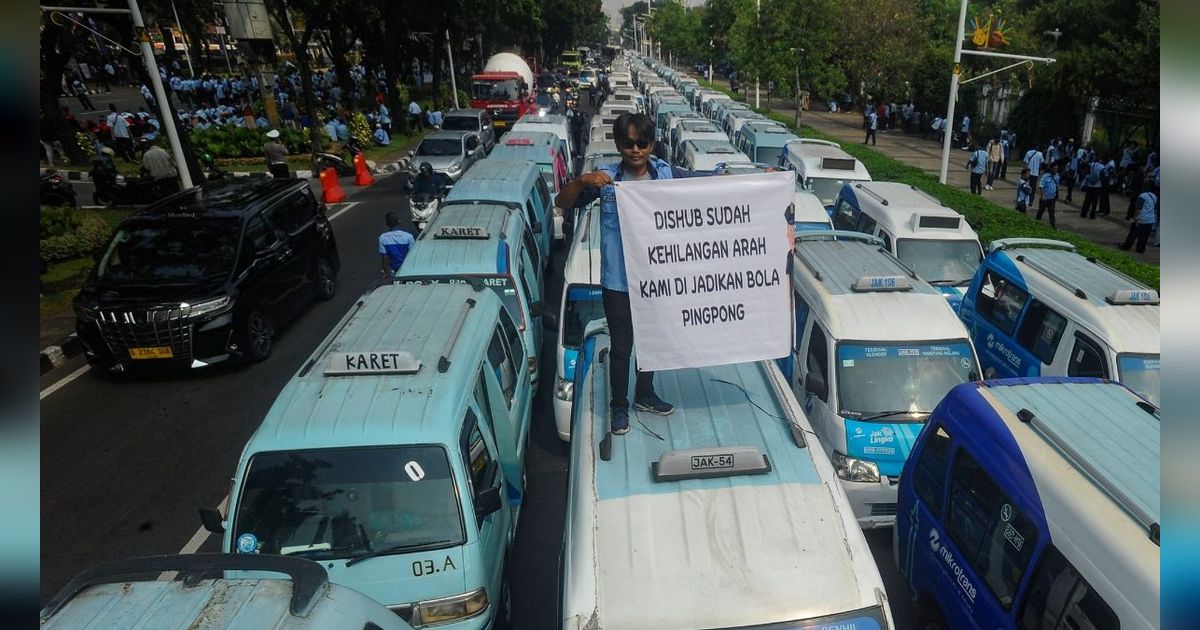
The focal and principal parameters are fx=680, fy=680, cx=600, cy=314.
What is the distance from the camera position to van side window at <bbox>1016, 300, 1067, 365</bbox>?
7.05 meters

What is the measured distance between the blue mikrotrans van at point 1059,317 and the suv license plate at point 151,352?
9835mm

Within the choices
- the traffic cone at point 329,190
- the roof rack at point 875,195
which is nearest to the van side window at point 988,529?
the roof rack at point 875,195

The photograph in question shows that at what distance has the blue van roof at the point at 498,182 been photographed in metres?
10.9

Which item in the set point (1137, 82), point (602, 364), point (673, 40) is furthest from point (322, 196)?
point (673, 40)

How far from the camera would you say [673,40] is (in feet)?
230

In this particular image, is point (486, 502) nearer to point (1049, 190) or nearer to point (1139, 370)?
point (1139, 370)

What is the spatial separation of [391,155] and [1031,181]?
71.0 ft

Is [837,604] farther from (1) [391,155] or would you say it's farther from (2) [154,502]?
(1) [391,155]

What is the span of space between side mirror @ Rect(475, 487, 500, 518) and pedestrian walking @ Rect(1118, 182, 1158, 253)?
15.3 m

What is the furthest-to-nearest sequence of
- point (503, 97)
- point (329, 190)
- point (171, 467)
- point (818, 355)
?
point (503, 97), point (329, 190), point (171, 467), point (818, 355)

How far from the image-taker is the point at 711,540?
317 cm

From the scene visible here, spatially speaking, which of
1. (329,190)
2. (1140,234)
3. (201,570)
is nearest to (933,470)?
(201,570)

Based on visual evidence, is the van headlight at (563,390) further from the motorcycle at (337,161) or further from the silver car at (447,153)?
the motorcycle at (337,161)

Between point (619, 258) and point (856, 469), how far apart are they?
3286 millimetres
